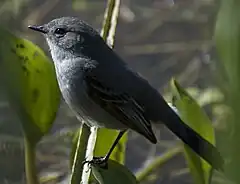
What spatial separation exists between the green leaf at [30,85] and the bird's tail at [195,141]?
28 centimetres

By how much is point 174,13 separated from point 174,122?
1.59 metres

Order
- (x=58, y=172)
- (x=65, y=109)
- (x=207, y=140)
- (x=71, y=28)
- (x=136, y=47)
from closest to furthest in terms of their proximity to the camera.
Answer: (x=207, y=140), (x=71, y=28), (x=58, y=172), (x=65, y=109), (x=136, y=47)

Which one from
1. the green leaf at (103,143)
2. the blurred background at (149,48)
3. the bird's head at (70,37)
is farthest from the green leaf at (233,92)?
the blurred background at (149,48)

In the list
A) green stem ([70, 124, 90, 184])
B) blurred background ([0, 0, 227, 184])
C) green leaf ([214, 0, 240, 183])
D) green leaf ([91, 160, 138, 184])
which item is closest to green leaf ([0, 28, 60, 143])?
green stem ([70, 124, 90, 184])

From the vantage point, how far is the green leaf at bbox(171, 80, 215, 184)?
3.14 feet

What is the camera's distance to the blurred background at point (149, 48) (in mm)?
2186

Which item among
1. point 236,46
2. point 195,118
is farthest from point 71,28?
point 236,46

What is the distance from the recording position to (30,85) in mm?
1092

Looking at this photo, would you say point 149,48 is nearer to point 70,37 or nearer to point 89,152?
point 70,37

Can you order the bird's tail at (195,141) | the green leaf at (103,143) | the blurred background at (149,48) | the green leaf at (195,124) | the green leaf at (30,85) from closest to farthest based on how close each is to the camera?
the bird's tail at (195,141) → the green leaf at (195,124) → the green leaf at (30,85) → the green leaf at (103,143) → the blurred background at (149,48)

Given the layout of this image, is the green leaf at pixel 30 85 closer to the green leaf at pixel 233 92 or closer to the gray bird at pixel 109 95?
the gray bird at pixel 109 95

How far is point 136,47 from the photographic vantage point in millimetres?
2674

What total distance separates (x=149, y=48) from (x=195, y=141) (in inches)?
66.2

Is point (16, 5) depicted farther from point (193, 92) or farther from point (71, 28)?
point (71, 28)
